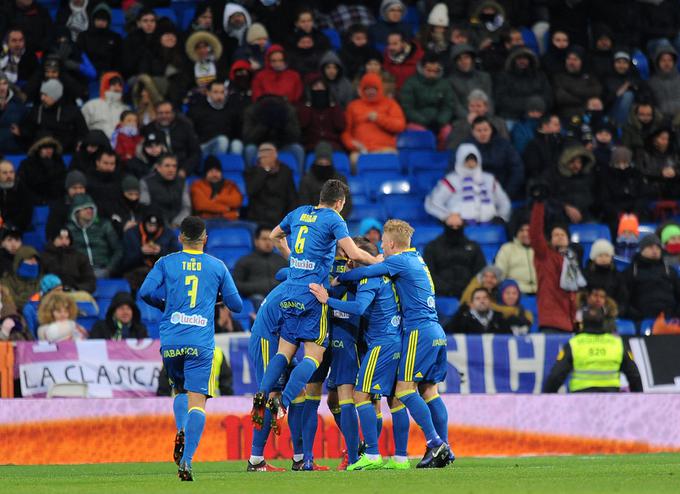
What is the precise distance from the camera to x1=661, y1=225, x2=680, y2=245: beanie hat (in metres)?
21.2

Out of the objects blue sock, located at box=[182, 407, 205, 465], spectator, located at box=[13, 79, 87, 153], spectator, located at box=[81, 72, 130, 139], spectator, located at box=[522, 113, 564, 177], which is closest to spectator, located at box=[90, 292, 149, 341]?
spectator, located at box=[13, 79, 87, 153]

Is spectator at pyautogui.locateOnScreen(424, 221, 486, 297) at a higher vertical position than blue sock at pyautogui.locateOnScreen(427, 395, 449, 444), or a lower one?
higher

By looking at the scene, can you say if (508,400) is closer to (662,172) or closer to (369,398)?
(369,398)

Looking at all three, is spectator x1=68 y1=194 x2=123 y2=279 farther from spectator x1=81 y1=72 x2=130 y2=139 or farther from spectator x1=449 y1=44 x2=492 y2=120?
spectator x1=449 y1=44 x2=492 y2=120

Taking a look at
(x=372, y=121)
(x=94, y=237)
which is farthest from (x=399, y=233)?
(x=372, y=121)

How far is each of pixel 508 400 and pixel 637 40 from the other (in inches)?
419

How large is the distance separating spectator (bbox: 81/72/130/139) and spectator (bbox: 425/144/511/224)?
4.44m

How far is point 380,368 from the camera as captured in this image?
42.9 ft

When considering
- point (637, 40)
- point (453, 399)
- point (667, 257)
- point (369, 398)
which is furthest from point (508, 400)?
point (637, 40)

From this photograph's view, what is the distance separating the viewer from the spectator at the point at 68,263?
18859 mm

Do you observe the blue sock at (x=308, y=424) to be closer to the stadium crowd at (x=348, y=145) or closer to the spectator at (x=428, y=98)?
the stadium crowd at (x=348, y=145)

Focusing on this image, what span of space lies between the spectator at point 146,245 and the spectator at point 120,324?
1446 mm

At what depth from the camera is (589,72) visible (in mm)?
23812

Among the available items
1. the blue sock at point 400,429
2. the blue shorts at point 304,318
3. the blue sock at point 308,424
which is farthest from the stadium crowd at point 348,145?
the blue shorts at point 304,318
